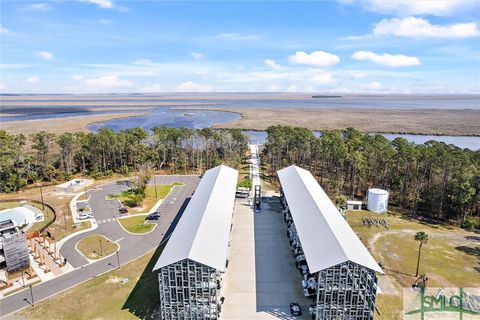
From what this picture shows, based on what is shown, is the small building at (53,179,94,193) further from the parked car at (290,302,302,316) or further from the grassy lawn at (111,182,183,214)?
the parked car at (290,302,302,316)

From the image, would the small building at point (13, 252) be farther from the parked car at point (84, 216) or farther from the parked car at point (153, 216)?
the parked car at point (153, 216)

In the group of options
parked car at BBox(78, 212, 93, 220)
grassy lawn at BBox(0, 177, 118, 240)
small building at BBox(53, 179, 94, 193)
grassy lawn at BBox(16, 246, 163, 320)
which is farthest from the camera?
small building at BBox(53, 179, 94, 193)

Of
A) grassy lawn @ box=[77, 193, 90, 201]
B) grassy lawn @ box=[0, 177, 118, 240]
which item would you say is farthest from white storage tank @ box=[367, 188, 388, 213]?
grassy lawn @ box=[77, 193, 90, 201]

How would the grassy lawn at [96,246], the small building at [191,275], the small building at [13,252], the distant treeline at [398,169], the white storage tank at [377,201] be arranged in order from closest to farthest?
the small building at [191,275] → the small building at [13,252] → the grassy lawn at [96,246] → the distant treeline at [398,169] → the white storage tank at [377,201]

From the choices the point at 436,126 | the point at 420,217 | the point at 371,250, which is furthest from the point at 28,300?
the point at 436,126

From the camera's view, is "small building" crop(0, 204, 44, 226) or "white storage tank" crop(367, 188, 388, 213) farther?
"white storage tank" crop(367, 188, 388, 213)

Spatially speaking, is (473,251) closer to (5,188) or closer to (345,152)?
(345,152)

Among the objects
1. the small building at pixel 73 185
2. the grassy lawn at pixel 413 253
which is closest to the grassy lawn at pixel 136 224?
the small building at pixel 73 185
